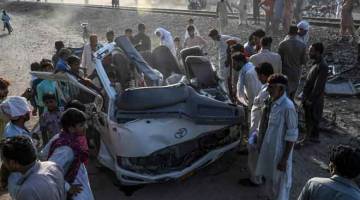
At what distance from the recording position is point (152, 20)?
2580 cm

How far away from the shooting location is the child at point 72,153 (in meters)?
3.83

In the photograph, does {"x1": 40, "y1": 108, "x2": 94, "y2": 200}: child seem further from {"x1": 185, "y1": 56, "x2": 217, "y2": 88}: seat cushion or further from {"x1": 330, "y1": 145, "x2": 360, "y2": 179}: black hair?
{"x1": 185, "y1": 56, "x2": 217, "y2": 88}: seat cushion

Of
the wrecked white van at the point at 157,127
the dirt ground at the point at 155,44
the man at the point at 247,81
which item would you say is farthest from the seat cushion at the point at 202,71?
the dirt ground at the point at 155,44

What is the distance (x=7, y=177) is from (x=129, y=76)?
342 centimetres

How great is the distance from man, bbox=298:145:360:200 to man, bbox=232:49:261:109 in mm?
3178

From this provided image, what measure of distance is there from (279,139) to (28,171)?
298 centimetres

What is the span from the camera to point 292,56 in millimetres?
7988

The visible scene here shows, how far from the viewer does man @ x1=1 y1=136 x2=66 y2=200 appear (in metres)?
3.08

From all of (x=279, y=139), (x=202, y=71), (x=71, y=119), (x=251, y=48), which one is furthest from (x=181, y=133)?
(x=251, y=48)

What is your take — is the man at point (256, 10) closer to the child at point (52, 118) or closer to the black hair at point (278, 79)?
the child at point (52, 118)

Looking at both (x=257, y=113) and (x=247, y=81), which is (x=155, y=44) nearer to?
(x=247, y=81)

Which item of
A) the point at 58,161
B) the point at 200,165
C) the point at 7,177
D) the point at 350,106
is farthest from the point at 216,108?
the point at 350,106

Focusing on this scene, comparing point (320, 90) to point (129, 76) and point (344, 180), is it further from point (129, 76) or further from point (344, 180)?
point (344, 180)

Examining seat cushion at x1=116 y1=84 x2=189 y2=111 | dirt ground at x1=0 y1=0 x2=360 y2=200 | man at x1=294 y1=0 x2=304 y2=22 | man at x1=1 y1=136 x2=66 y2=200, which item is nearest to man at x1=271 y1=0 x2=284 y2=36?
dirt ground at x1=0 y1=0 x2=360 y2=200
